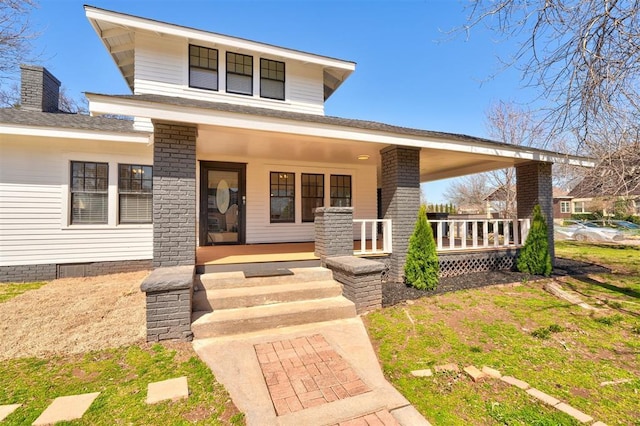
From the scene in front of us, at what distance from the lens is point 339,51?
397 inches

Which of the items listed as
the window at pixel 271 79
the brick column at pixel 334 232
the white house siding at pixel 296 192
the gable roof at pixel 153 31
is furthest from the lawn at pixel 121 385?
the gable roof at pixel 153 31

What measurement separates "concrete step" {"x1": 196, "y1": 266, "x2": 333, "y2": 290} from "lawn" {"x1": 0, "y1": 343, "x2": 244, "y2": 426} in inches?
47.6

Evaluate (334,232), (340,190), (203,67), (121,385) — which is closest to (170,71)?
(203,67)

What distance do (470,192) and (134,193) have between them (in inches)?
1087

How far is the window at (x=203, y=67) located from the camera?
26.2 ft

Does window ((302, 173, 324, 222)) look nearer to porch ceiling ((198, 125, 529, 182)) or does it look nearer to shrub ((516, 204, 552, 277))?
porch ceiling ((198, 125, 529, 182))

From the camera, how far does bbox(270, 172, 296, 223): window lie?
8.57 m

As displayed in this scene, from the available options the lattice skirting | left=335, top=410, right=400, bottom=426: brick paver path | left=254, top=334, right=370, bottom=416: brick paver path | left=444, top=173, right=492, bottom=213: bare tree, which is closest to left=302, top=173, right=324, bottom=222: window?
the lattice skirting

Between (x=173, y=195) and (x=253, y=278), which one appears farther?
(x=253, y=278)

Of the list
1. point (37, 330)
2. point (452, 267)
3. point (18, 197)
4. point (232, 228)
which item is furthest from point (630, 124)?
point (18, 197)

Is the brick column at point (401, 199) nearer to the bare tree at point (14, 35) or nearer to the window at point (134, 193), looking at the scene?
the window at point (134, 193)

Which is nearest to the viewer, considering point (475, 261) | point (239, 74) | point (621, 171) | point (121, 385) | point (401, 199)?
point (121, 385)

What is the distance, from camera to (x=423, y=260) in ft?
19.5

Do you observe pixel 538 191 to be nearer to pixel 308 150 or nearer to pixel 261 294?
pixel 308 150
